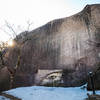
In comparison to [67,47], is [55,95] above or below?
below

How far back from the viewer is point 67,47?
1170 centimetres

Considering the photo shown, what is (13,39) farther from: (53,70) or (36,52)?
(53,70)

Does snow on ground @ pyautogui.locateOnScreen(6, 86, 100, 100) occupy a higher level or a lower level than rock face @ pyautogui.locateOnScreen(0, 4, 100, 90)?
lower

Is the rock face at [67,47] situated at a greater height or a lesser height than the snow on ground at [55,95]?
greater

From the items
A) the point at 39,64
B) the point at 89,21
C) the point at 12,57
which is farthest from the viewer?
the point at 12,57

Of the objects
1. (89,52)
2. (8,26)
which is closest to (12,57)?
(8,26)

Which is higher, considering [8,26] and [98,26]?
[8,26]

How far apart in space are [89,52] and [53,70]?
3729 mm

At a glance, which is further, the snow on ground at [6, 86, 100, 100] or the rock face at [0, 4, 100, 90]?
the rock face at [0, 4, 100, 90]

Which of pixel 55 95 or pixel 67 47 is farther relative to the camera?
pixel 67 47

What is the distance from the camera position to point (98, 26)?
418 inches

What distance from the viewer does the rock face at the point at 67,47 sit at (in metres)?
10.3

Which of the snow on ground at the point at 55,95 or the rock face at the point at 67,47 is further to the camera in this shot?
the rock face at the point at 67,47

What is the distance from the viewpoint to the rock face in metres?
10.3
